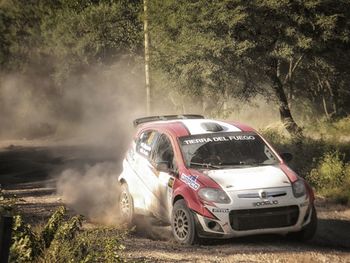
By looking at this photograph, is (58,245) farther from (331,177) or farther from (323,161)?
(323,161)

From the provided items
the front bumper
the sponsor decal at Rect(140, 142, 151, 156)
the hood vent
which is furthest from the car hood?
the sponsor decal at Rect(140, 142, 151, 156)

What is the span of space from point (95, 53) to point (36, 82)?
499 centimetres

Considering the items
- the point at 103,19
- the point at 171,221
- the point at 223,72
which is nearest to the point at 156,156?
the point at 171,221

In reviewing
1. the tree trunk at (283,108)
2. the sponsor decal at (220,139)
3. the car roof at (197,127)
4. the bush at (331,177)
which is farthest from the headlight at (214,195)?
the tree trunk at (283,108)

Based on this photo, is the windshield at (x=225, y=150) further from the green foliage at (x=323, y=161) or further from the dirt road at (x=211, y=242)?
the green foliage at (x=323, y=161)

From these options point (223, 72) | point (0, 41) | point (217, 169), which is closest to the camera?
point (217, 169)

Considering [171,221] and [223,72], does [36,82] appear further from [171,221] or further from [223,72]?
[171,221]

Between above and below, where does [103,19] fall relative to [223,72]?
above

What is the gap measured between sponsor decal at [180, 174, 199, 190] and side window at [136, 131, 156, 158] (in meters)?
1.34

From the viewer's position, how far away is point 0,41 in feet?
112

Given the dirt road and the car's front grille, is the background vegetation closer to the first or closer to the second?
the dirt road

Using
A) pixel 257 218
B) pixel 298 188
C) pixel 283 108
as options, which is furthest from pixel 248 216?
pixel 283 108

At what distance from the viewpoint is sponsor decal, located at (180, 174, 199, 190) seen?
23.5 feet

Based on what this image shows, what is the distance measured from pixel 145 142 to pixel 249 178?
7.97ft
